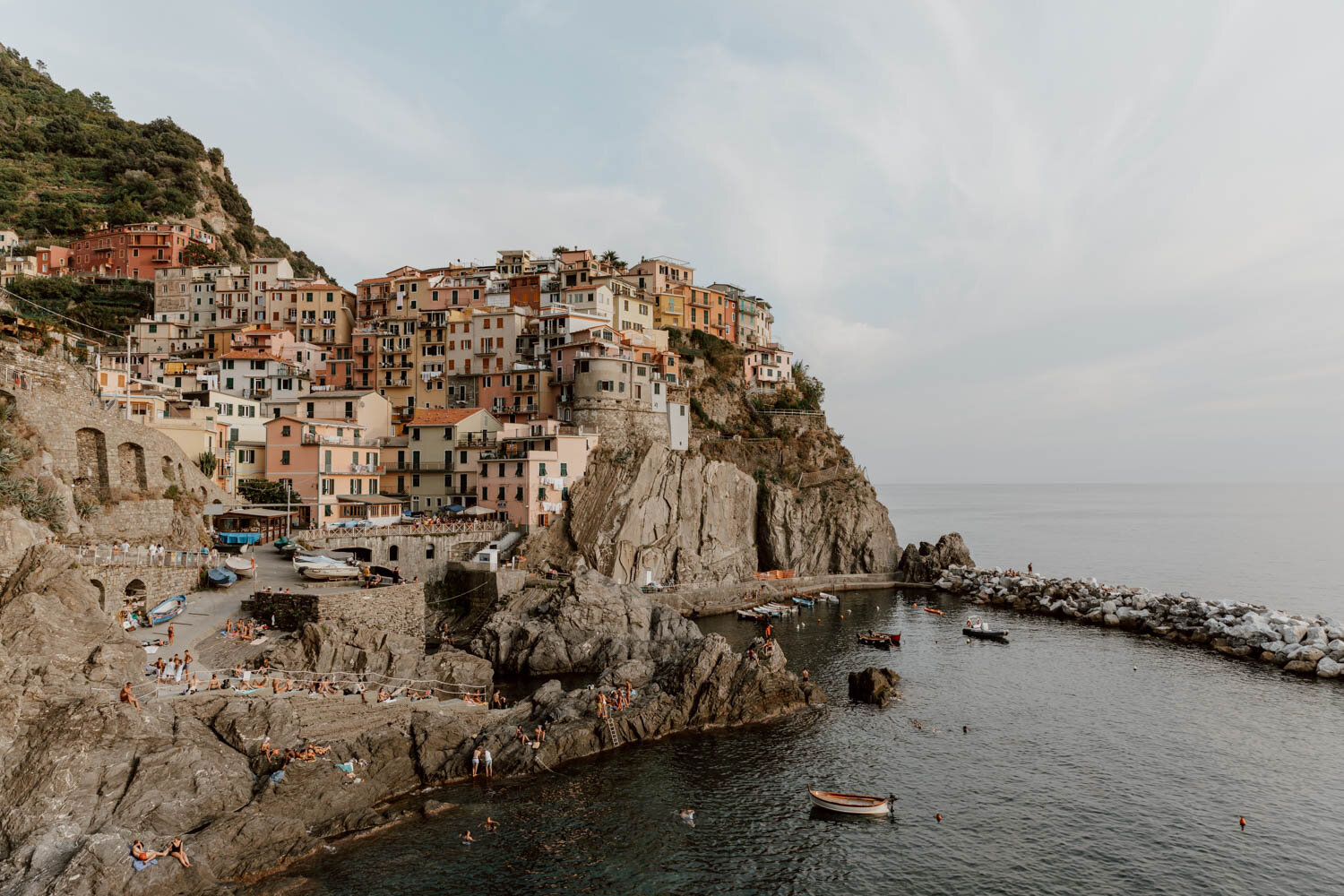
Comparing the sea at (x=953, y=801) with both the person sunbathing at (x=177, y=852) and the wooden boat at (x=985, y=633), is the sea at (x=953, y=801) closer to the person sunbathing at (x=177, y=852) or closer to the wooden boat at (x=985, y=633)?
the person sunbathing at (x=177, y=852)

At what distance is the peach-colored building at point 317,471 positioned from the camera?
6100 centimetres

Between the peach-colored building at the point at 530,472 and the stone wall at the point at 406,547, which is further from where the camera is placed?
the peach-colored building at the point at 530,472

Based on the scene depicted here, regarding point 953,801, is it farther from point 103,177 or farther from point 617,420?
point 103,177

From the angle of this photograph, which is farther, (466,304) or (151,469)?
(466,304)

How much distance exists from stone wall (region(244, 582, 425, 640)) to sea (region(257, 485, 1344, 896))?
1446cm

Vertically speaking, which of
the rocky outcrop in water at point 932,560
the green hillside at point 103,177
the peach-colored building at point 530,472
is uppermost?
the green hillside at point 103,177

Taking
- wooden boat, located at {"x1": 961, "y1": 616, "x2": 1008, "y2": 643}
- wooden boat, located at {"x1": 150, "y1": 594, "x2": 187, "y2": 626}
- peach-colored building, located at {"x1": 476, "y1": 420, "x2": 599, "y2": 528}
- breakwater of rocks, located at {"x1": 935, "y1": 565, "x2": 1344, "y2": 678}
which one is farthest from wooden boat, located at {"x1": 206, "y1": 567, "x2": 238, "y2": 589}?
breakwater of rocks, located at {"x1": 935, "y1": 565, "x2": 1344, "y2": 678}

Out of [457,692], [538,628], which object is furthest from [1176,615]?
[457,692]

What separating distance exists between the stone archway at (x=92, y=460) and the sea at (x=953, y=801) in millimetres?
28513

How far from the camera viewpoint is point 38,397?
40875 mm

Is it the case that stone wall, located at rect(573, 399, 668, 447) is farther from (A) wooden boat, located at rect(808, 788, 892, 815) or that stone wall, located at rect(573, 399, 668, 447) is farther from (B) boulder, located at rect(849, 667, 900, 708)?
(A) wooden boat, located at rect(808, 788, 892, 815)

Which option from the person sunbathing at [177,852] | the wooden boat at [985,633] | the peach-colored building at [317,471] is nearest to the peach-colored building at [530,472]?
the peach-colored building at [317,471]

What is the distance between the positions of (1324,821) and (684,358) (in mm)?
69093

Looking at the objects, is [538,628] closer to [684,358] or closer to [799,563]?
[799,563]
